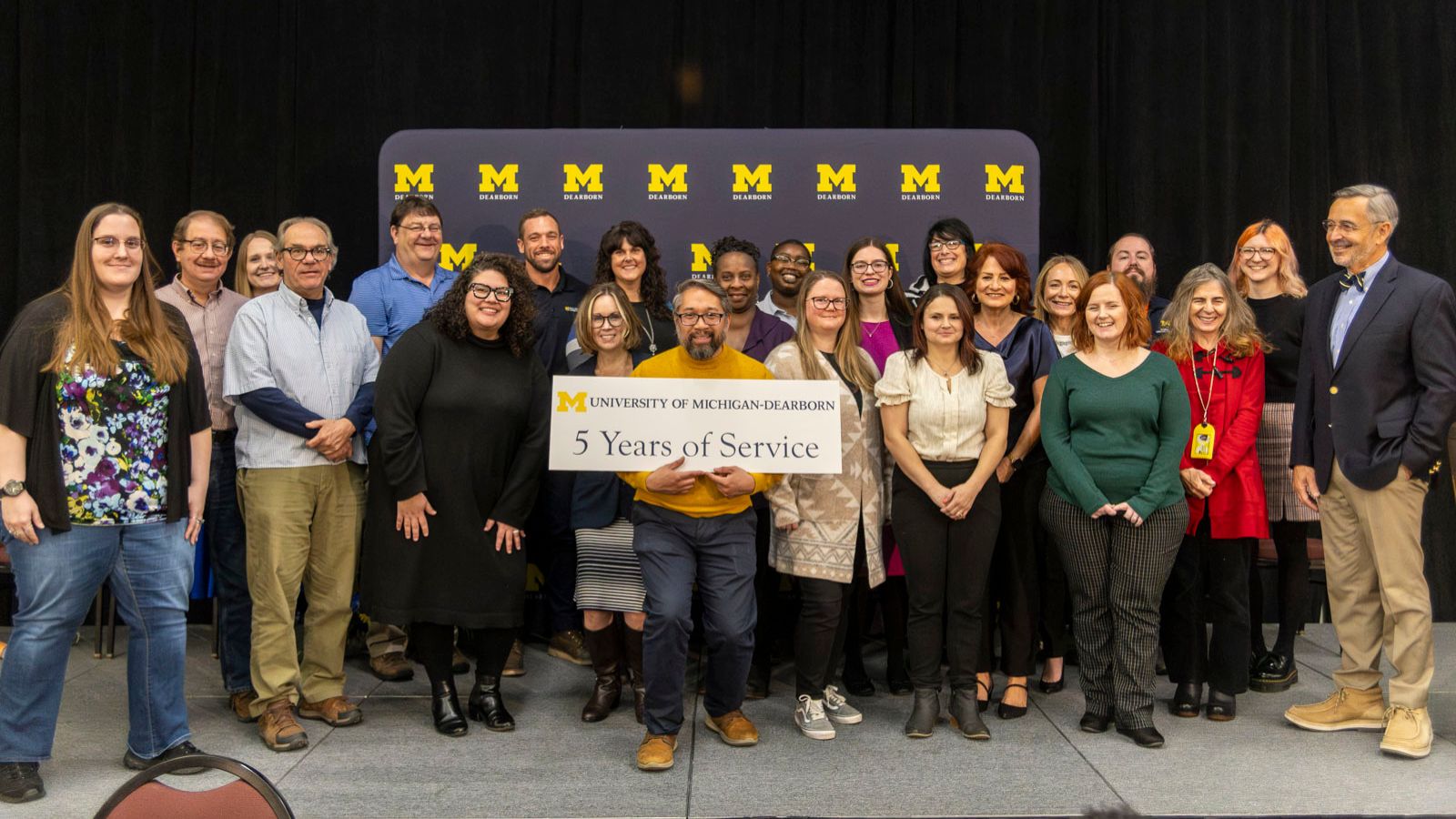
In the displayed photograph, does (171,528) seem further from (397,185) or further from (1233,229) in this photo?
(1233,229)

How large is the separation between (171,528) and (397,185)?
2.60m

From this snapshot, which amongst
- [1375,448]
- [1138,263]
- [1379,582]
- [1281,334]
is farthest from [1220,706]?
[1138,263]

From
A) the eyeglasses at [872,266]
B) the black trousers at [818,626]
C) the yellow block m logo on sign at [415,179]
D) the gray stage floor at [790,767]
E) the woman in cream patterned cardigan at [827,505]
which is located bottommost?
the gray stage floor at [790,767]

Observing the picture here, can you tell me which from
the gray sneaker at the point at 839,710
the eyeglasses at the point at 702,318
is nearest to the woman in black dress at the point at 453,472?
the eyeglasses at the point at 702,318

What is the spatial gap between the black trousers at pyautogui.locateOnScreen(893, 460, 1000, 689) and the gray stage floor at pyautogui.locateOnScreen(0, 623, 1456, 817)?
267mm

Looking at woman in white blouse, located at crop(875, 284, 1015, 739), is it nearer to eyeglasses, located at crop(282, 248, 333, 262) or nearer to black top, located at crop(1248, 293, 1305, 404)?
black top, located at crop(1248, 293, 1305, 404)

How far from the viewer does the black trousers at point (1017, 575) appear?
4102mm

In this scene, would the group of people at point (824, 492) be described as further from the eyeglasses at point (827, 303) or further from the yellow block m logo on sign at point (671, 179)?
the yellow block m logo on sign at point (671, 179)

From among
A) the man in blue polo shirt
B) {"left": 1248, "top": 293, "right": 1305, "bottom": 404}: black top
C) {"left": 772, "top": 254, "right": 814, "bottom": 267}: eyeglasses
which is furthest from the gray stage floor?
{"left": 772, "top": 254, "right": 814, "bottom": 267}: eyeglasses

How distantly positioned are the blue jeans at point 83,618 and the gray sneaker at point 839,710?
2.10 m

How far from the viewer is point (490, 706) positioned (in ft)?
13.0

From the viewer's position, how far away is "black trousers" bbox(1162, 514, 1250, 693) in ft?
13.3

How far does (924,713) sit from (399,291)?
2.70 m

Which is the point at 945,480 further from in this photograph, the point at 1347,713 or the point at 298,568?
the point at 298,568
